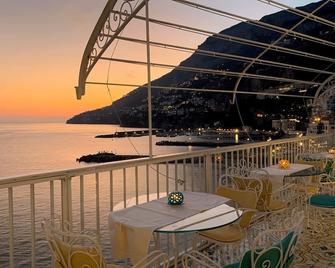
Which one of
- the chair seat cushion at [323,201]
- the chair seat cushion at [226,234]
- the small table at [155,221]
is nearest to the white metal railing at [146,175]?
the small table at [155,221]

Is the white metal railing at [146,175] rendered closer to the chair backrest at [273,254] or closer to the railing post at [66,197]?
the railing post at [66,197]

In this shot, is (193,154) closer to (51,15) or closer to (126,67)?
(126,67)

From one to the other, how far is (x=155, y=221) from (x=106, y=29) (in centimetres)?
216

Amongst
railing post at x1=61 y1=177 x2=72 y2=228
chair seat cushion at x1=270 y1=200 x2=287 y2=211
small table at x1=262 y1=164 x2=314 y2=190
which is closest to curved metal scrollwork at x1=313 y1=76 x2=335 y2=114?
small table at x1=262 y1=164 x2=314 y2=190

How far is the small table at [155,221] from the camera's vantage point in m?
2.15

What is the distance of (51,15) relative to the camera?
50.1 feet

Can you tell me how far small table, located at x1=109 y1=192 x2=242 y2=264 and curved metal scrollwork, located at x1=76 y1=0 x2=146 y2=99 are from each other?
5.85 ft

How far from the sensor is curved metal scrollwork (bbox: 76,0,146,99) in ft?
11.3

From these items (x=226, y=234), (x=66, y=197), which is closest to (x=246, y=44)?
(x=226, y=234)

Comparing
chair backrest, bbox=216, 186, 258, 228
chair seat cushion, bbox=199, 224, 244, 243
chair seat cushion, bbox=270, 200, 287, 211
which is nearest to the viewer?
chair seat cushion, bbox=199, 224, 244, 243

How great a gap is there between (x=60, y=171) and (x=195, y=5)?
2493mm

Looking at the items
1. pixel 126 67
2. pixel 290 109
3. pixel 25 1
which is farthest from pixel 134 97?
pixel 25 1

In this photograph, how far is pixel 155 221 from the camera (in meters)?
2.25

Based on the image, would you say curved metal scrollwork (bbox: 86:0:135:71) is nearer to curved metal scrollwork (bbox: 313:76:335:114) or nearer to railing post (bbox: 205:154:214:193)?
railing post (bbox: 205:154:214:193)
